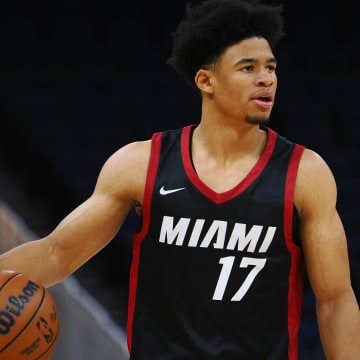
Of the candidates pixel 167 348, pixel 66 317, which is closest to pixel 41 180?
pixel 66 317

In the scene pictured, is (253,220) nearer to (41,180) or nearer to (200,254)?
(200,254)

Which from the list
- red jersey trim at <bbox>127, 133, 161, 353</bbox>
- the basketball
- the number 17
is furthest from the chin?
the basketball

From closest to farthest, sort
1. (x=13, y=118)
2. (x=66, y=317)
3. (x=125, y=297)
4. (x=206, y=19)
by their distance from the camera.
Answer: (x=206, y=19), (x=66, y=317), (x=125, y=297), (x=13, y=118)

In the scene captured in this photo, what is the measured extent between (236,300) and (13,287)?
0.72 m

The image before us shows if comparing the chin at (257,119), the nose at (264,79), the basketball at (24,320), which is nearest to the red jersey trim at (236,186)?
the chin at (257,119)

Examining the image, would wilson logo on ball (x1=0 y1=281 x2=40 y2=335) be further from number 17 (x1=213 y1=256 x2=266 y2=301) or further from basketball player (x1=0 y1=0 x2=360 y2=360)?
number 17 (x1=213 y1=256 x2=266 y2=301)

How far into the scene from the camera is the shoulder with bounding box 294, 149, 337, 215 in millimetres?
2621

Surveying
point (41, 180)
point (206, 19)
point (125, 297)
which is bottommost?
point (125, 297)

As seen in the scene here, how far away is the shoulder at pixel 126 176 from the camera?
2.73m

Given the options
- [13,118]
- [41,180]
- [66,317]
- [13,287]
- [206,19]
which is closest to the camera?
[13,287]

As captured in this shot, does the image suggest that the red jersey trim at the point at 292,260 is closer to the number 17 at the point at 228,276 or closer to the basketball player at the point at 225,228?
the basketball player at the point at 225,228

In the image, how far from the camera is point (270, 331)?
269 cm

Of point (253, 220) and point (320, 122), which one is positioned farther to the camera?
Answer: point (320, 122)

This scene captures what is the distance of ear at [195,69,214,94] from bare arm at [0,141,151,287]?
286 millimetres
